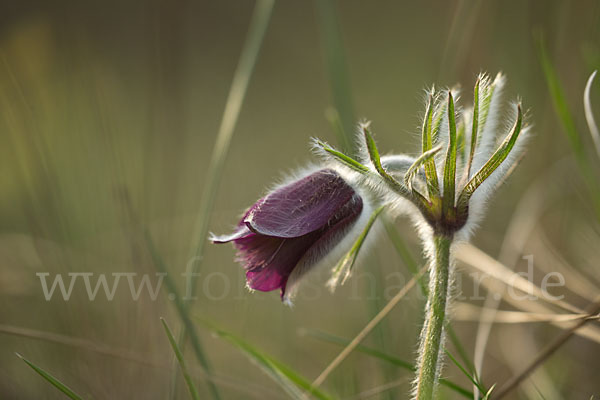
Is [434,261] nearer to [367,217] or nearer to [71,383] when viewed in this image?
[367,217]

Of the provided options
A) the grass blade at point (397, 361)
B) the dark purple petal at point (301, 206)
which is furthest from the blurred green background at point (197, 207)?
the dark purple petal at point (301, 206)

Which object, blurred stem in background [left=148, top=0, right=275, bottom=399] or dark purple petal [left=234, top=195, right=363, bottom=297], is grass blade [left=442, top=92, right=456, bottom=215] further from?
blurred stem in background [left=148, top=0, right=275, bottom=399]

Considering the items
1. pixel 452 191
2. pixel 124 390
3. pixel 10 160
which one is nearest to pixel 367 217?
pixel 452 191

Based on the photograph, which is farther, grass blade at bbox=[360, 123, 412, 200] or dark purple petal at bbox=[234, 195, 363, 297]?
dark purple petal at bbox=[234, 195, 363, 297]

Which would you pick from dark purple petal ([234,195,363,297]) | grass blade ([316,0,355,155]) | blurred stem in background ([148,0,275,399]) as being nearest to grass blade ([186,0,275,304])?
blurred stem in background ([148,0,275,399])

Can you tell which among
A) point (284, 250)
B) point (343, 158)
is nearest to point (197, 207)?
point (284, 250)

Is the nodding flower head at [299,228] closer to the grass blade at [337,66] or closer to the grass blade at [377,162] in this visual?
the grass blade at [377,162]
